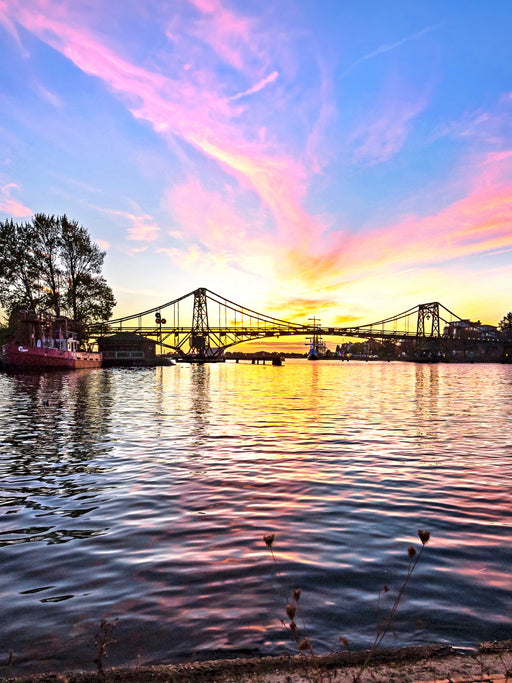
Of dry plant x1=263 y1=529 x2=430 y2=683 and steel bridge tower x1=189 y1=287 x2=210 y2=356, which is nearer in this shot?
dry plant x1=263 y1=529 x2=430 y2=683

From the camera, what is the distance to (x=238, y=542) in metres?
6.06

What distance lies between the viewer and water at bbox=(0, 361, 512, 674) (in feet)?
12.8

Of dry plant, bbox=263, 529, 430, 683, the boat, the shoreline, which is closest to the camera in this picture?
dry plant, bbox=263, 529, 430, 683

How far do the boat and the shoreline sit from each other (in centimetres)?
6113

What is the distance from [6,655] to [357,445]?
Result: 10976 mm

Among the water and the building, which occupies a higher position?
the building

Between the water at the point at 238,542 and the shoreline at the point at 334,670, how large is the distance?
1.55 feet

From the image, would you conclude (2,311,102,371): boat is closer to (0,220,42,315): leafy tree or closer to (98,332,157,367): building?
(0,220,42,315): leafy tree

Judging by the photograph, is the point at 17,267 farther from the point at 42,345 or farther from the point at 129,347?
the point at 129,347

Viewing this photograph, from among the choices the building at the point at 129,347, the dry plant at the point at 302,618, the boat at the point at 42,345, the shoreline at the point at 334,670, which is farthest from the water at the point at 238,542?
the building at the point at 129,347

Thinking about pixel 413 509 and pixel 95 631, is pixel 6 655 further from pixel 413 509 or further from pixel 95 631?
pixel 413 509

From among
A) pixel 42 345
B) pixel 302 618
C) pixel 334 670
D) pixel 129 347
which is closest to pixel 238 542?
pixel 302 618

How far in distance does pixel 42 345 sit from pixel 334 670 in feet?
219

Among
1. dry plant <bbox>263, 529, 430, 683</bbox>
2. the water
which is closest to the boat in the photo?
the water
